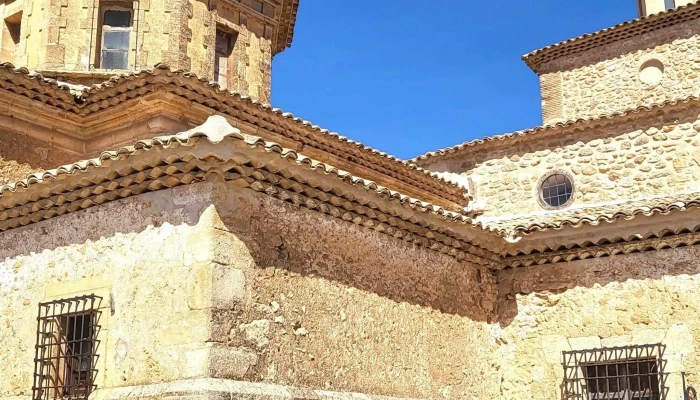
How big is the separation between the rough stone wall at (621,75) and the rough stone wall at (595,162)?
3.95 metres

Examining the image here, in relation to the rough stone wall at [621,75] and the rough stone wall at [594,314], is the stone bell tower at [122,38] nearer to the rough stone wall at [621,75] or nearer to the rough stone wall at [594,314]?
the rough stone wall at [594,314]

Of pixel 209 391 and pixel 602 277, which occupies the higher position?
pixel 602 277

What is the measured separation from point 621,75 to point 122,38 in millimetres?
9834

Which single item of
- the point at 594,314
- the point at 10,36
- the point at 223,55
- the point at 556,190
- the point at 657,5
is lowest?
the point at 594,314

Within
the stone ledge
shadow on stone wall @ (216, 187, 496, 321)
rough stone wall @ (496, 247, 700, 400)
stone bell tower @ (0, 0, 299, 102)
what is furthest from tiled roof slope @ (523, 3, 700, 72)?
the stone ledge

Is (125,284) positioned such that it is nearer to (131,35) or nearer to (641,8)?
(131,35)

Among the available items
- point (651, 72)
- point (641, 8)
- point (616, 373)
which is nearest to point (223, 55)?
point (616, 373)

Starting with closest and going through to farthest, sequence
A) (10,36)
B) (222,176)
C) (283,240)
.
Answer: (222,176) → (283,240) → (10,36)

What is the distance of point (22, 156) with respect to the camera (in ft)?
28.8

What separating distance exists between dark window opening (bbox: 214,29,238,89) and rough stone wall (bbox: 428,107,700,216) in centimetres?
371

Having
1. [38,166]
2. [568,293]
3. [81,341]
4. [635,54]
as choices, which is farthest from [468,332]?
[635,54]

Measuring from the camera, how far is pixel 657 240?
8.26m

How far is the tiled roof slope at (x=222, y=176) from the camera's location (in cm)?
582

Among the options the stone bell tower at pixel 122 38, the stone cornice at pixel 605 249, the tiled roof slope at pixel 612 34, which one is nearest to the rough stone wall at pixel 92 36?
the stone bell tower at pixel 122 38
